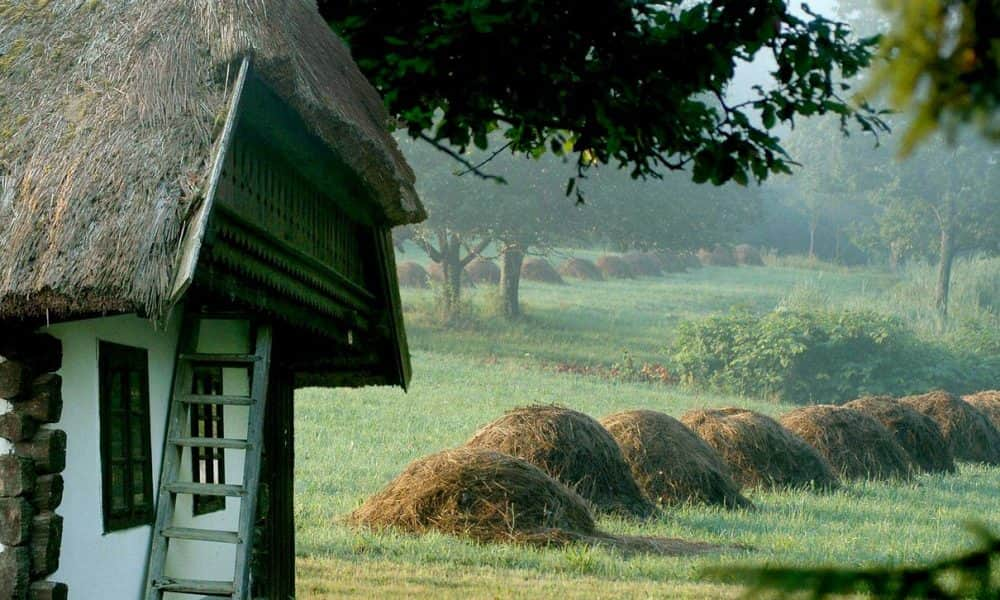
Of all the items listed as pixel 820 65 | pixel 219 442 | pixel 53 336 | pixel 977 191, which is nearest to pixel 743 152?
pixel 820 65

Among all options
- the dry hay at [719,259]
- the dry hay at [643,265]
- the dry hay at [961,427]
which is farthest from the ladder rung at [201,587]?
the dry hay at [719,259]

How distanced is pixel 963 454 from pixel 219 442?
20.3 m

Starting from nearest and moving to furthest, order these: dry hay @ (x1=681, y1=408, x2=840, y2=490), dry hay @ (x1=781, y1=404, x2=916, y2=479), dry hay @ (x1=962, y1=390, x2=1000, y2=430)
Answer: dry hay @ (x1=681, y1=408, x2=840, y2=490)
dry hay @ (x1=781, y1=404, x2=916, y2=479)
dry hay @ (x1=962, y1=390, x2=1000, y2=430)

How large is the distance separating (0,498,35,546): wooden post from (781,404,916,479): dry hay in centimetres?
1634

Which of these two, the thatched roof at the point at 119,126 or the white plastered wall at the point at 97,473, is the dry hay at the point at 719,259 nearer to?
the white plastered wall at the point at 97,473

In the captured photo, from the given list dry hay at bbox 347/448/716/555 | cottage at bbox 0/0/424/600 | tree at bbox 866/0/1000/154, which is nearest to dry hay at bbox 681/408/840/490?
dry hay at bbox 347/448/716/555

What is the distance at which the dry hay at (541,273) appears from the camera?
178 feet

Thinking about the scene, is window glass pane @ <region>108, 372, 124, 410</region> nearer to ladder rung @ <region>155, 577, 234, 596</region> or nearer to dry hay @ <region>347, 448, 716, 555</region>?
ladder rung @ <region>155, 577, 234, 596</region>

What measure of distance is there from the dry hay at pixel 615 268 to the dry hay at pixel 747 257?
37.0ft

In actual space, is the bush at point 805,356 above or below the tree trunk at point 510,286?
below

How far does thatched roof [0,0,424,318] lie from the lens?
20.0 ft

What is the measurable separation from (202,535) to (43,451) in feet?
3.78

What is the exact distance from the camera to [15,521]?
253 inches

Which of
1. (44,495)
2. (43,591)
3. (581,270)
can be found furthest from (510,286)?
(43,591)
